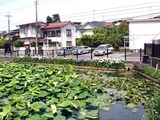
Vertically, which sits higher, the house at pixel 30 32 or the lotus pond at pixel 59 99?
the house at pixel 30 32

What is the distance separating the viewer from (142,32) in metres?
31.0

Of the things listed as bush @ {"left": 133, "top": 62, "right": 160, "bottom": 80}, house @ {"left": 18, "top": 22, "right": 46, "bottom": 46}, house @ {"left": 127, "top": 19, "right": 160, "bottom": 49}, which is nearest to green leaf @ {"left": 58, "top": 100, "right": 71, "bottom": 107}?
bush @ {"left": 133, "top": 62, "right": 160, "bottom": 80}

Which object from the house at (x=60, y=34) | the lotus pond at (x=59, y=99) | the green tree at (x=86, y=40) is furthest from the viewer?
the house at (x=60, y=34)

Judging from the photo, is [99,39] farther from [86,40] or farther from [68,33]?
[68,33]

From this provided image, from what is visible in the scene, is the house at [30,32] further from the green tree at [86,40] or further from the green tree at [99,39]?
the green tree at [99,39]

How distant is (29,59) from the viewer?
73.9 feet

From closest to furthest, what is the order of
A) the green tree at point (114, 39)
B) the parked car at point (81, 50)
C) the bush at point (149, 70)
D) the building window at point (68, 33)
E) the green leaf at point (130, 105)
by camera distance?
the green leaf at point (130, 105)
the bush at point (149, 70)
the parked car at point (81, 50)
the green tree at point (114, 39)
the building window at point (68, 33)

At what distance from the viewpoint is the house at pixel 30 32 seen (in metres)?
46.0

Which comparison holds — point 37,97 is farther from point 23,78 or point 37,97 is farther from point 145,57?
point 145,57

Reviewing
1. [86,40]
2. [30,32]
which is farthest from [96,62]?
[30,32]

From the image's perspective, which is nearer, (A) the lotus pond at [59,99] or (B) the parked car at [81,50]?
(A) the lotus pond at [59,99]

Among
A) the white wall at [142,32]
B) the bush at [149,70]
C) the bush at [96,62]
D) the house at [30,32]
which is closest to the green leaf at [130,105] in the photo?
the bush at [149,70]

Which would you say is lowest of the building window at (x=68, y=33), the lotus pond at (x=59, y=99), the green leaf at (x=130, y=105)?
the green leaf at (x=130, y=105)

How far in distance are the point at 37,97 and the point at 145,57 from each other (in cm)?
1100
